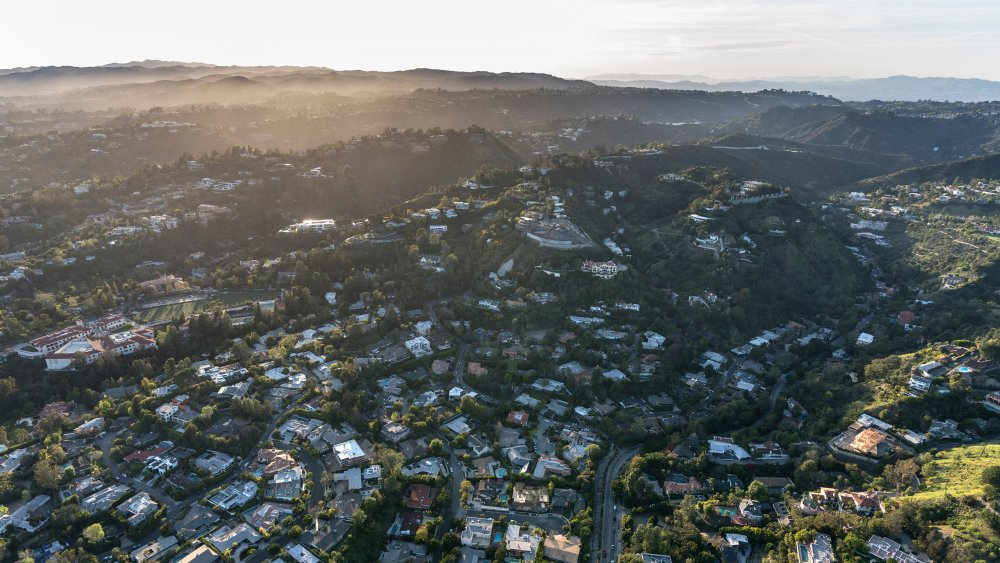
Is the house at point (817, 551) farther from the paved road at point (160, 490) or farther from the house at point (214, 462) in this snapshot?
the house at point (214, 462)

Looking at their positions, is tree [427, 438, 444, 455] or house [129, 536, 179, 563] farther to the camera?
tree [427, 438, 444, 455]

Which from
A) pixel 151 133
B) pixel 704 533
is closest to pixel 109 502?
pixel 704 533

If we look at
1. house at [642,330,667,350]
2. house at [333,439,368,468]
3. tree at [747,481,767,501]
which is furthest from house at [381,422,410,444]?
house at [642,330,667,350]

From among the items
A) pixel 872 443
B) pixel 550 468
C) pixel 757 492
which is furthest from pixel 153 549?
pixel 872 443

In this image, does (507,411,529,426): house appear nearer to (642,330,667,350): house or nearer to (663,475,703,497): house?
(663,475,703,497): house

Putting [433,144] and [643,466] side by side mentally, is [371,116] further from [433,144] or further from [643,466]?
[643,466]

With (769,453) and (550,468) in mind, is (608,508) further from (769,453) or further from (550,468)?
(769,453)
